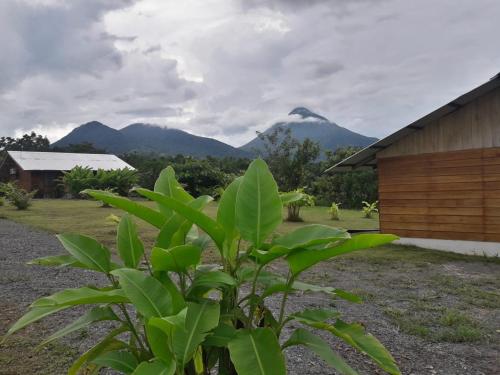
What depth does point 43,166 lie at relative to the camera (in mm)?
28953

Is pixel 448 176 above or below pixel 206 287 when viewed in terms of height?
above

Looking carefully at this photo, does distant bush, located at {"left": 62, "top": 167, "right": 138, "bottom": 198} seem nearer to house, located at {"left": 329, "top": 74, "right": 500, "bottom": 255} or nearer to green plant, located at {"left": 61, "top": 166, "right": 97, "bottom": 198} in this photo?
green plant, located at {"left": 61, "top": 166, "right": 97, "bottom": 198}

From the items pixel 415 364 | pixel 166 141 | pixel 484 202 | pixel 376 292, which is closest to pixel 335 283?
pixel 376 292

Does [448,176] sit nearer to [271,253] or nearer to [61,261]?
[271,253]

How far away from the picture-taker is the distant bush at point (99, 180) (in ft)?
77.9

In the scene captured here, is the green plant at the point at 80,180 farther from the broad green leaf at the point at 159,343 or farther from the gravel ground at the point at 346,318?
the broad green leaf at the point at 159,343

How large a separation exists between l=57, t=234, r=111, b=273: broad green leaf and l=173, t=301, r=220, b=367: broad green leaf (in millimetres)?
464

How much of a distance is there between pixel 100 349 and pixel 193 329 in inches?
26.4

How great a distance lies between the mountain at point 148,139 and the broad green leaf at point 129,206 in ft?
408

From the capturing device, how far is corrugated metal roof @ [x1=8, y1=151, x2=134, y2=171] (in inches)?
1140

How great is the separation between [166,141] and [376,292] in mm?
161735

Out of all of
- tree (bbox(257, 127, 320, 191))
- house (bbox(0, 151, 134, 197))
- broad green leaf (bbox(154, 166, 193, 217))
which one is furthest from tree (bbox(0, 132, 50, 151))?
broad green leaf (bbox(154, 166, 193, 217))

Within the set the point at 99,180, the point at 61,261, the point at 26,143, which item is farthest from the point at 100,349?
the point at 26,143

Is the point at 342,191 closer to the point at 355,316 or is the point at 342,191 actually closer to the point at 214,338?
the point at 355,316
